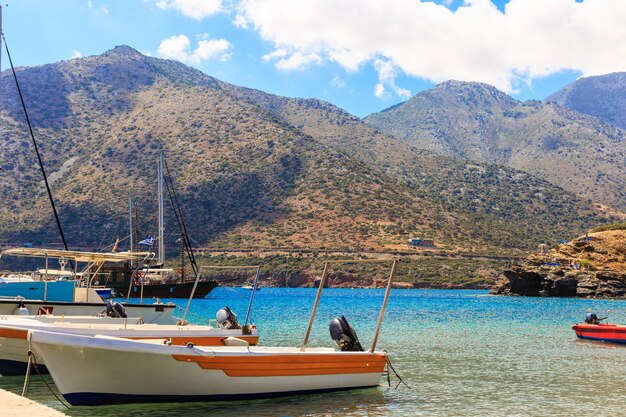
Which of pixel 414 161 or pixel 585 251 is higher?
pixel 414 161

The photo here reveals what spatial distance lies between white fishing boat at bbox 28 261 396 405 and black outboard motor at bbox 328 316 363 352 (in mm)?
1539

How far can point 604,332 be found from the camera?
31.0 metres

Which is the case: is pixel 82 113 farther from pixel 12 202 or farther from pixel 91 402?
pixel 91 402

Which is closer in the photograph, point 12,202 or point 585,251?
point 585,251

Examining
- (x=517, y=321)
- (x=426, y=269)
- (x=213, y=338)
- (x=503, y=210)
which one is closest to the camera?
(x=213, y=338)

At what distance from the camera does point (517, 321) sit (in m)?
45.0

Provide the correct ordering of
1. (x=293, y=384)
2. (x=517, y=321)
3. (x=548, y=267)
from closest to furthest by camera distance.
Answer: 1. (x=293, y=384)
2. (x=517, y=321)
3. (x=548, y=267)

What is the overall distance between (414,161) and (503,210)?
2942cm

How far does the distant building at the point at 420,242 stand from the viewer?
107 m

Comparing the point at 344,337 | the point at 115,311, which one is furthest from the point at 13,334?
the point at 344,337

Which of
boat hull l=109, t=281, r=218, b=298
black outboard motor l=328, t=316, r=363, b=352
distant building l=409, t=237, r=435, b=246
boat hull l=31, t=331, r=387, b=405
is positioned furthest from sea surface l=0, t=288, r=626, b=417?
distant building l=409, t=237, r=435, b=246

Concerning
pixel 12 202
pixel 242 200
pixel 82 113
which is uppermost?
pixel 82 113

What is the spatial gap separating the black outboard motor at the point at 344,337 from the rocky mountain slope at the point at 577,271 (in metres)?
73.0

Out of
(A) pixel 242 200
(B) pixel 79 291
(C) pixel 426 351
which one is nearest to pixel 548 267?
(A) pixel 242 200
